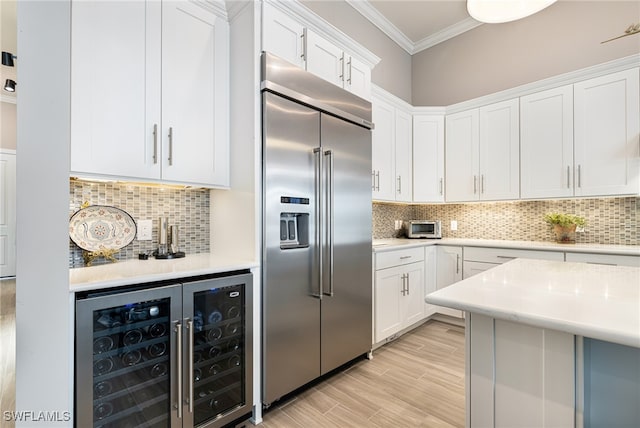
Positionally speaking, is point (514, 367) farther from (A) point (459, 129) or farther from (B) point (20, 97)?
(A) point (459, 129)

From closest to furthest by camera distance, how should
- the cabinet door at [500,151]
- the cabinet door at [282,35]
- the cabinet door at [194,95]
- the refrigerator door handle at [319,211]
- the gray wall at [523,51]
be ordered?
1. the cabinet door at [194,95]
2. the cabinet door at [282,35]
3. the refrigerator door handle at [319,211]
4. the gray wall at [523,51]
5. the cabinet door at [500,151]

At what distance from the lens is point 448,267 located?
3342 mm

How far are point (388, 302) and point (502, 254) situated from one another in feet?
4.08

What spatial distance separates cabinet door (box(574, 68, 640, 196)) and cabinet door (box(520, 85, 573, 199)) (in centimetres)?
7

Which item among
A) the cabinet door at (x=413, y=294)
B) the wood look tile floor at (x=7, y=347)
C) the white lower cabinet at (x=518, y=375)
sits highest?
the wood look tile floor at (x=7, y=347)

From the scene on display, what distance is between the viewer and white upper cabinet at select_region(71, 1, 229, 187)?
1.52 metres

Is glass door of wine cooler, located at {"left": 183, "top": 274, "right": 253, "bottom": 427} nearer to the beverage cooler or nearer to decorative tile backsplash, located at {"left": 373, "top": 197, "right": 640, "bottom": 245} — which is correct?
the beverage cooler

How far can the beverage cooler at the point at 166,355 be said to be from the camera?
1.28m

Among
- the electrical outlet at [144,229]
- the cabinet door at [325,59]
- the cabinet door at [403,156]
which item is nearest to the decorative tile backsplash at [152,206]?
the electrical outlet at [144,229]

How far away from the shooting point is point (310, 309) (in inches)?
81.1

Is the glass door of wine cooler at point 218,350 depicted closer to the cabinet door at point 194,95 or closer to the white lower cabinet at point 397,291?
the cabinet door at point 194,95

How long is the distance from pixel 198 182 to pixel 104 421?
1.26 meters

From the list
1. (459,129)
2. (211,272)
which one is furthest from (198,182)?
(459,129)

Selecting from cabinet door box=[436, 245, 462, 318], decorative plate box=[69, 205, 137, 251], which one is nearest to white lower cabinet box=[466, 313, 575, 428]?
decorative plate box=[69, 205, 137, 251]
